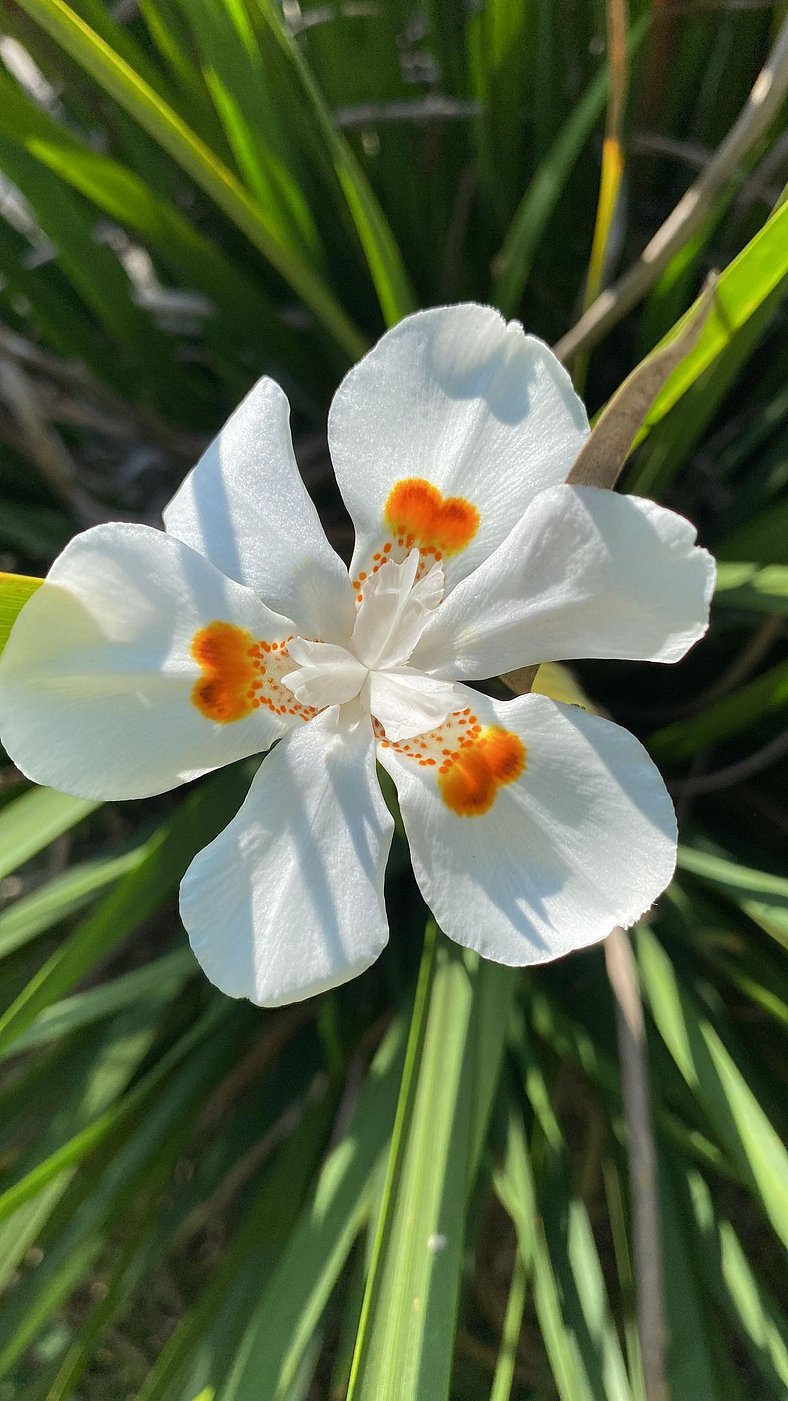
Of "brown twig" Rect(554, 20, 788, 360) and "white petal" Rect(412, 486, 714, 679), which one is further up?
"brown twig" Rect(554, 20, 788, 360)

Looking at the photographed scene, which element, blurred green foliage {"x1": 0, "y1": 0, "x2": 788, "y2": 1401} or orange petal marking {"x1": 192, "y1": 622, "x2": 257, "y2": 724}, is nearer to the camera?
orange petal marking {"x1": 192, "y1": 622, "x2": 257, "y2": 724}

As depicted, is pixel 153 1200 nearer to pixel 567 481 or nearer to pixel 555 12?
pixel 567 481

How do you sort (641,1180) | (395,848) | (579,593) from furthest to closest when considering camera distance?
(395,848)
(641,1180)
(579,593)

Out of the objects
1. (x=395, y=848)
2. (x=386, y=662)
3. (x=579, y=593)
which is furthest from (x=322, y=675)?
(x=395, y=848)

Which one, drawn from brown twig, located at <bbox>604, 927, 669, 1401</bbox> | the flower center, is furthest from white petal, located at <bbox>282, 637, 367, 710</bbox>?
brown twig, located at <bbox>604, 927, 669, 1401</bbox>

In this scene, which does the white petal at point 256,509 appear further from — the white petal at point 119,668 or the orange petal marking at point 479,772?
the orange petal marking at point 479,772

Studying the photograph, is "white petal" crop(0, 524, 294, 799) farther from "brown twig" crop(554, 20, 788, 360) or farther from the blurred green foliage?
"brown twig" crop(554, 20, 788, 360)

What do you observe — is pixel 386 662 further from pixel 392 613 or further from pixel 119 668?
pixel 119 668
